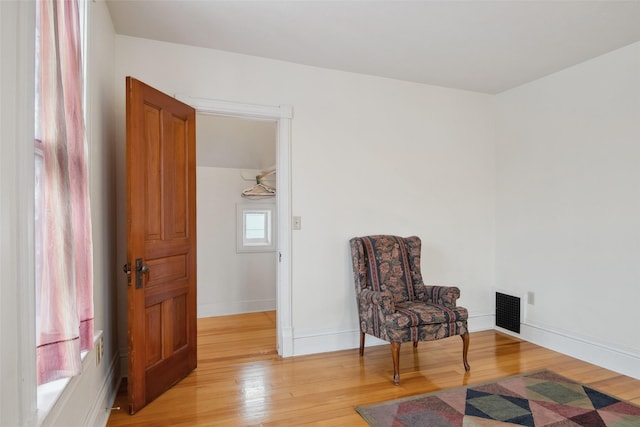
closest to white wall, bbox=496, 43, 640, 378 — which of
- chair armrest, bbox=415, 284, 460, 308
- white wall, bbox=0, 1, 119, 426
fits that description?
chair armrest, bbox=415, 284, 460, 308

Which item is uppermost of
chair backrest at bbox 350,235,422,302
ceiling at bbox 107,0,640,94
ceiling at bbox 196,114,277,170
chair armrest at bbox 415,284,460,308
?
ceiling at bbox 107,0,640,94

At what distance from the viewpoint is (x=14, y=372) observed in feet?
3.63

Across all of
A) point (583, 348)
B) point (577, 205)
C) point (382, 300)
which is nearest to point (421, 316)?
point (382, 300)

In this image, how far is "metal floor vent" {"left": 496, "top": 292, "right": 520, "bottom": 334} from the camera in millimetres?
3975

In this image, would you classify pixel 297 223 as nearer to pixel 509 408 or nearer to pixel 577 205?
pixel 509 408

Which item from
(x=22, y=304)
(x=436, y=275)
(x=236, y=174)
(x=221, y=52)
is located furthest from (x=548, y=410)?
(x=236, y=174)

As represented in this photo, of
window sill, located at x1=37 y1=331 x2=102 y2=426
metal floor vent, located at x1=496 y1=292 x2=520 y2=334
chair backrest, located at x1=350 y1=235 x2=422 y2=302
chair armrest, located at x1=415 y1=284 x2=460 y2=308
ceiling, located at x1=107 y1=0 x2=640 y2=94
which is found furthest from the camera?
metal floor vent, located at x1=496 y1=292 x2=520 y2=334

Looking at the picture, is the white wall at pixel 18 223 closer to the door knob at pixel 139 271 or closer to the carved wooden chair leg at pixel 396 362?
the door knob at pixel 139 271

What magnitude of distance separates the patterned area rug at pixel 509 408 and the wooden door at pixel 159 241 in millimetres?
1400

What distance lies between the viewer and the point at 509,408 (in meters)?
2.44

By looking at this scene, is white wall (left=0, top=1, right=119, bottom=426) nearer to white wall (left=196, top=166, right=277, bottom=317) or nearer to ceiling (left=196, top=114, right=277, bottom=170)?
ceiling (left=196, top=114, right=277, bottom=170)

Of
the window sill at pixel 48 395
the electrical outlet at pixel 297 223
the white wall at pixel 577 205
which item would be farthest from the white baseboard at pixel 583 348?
the window sill at pixel 48 395

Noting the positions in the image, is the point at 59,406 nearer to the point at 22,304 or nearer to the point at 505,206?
the point at 22,304

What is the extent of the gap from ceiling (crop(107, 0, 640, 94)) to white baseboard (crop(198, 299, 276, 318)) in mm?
3125
